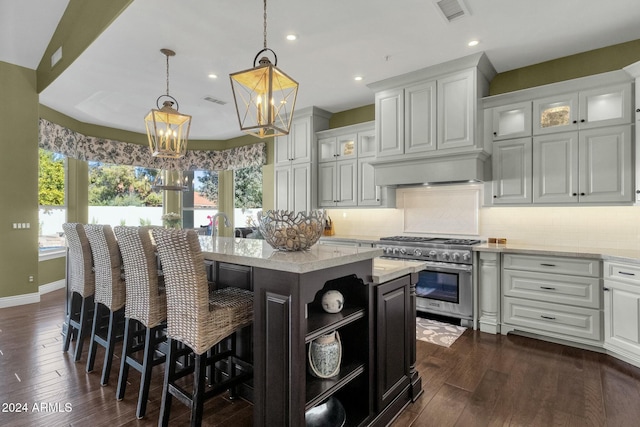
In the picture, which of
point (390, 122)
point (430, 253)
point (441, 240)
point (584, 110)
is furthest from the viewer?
point (390, 122)

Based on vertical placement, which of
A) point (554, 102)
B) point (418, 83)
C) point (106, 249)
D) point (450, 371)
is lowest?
point (450, 371)

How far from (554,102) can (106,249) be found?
4472mm

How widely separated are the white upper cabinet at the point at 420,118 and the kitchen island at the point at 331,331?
213 centimetres

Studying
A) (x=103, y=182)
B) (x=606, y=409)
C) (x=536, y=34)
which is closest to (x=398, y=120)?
(x=536, y=34)

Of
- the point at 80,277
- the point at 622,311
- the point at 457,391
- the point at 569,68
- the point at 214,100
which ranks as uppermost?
the point at 214,100

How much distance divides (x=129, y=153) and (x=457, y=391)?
687 centimetres

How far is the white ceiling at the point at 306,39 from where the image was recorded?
9.09 feet

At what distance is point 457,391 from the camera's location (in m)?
2.36

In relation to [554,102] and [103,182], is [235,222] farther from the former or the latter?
[554,102]

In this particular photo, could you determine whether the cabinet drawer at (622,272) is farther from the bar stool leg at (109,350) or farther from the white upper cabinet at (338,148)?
the bar stool leg at (109,350)

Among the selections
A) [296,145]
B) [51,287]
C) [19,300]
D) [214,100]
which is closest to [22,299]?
[19,300]

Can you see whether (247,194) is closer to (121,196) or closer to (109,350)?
(121,196)

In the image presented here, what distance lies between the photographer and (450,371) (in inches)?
104

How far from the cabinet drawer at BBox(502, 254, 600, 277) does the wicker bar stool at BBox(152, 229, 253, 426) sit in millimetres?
2837
